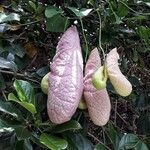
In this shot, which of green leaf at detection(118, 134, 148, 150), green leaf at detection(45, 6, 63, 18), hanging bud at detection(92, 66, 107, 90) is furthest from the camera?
green leaf at detection(118, 134, 148, 150)

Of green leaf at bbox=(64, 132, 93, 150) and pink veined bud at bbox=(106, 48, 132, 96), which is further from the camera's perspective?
green leaf at bbox=(64, 132, 93, 150)

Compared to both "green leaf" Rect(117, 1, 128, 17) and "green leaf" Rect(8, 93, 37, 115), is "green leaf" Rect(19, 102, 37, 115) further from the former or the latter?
"green leaf" Rect(117, 1, 128, 17)

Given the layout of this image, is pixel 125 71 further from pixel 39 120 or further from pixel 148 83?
pixel 39 120

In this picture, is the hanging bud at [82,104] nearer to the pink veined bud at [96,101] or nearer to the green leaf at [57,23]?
the pink veined bud at [96,101]

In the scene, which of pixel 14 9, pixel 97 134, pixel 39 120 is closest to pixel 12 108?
pixel 39 120

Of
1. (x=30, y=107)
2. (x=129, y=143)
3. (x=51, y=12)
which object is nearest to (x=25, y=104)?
(x=30, y=107)

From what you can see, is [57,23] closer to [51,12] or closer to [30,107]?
[51,12]

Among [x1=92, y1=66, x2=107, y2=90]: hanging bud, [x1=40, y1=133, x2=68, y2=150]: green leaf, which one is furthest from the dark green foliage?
[x1=92, y1=66, x2=107, y2=90]: hanging bud
